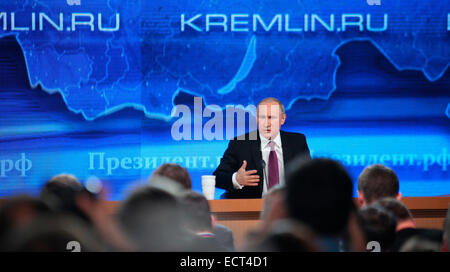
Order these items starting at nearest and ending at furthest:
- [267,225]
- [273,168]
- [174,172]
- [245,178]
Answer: [267,225]
[174,172]
[245,178]
[273,168]

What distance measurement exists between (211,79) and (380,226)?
4.30 m

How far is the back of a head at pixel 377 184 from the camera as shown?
8.17 feet

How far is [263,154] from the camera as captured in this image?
14.2ft

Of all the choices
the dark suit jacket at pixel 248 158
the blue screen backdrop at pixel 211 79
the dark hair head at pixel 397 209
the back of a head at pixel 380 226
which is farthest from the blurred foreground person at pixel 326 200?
the blue screen backdrop at pixel 211 79

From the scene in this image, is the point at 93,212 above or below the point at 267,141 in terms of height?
above

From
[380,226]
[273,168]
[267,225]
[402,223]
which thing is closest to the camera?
[267,225]

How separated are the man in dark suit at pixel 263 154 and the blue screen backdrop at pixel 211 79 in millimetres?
1310

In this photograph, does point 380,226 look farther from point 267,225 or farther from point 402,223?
point 267,225

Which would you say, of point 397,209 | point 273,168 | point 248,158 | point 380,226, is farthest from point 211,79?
point 380,226

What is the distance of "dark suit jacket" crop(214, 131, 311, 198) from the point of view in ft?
13.7
